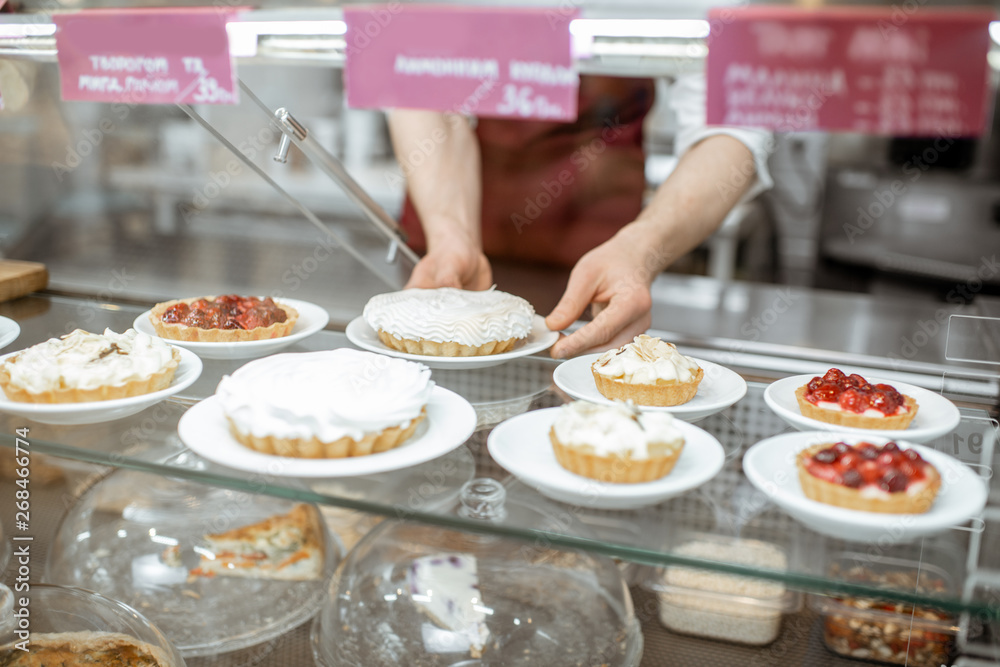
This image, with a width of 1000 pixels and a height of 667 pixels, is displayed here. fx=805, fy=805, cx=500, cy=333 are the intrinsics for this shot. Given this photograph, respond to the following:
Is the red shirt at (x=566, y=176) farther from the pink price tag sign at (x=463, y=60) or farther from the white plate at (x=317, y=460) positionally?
the white plate at (x=317, y=460)

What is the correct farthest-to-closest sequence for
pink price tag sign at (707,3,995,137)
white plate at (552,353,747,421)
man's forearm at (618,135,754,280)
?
man's forearm at (618,135,754,280), white plate at (552,353,747,421), pink price tag sign at (707,3,995,137)

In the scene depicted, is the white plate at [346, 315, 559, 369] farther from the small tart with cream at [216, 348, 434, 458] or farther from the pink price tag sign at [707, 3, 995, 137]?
the pink price tag sign at [707, 3, 995, 137]

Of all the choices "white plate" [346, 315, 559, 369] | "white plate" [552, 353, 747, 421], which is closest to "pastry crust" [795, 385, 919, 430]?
"white plate" [552, 353, 747, 421]

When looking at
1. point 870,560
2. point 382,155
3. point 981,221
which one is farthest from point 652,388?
point 382,155

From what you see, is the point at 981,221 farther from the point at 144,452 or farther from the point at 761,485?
the point at 144,452

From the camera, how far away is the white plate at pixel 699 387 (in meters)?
1.25

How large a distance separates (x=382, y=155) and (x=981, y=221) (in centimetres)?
337

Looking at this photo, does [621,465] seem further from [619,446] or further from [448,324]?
[448,324]

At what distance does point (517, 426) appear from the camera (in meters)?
1.16

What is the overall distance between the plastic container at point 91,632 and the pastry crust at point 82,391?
20.1 inches

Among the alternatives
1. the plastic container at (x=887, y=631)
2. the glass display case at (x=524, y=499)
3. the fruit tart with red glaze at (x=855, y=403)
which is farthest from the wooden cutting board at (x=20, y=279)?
the plastic container at (x=887, y=631)

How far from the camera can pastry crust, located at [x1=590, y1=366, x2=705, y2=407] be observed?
4.17 ft

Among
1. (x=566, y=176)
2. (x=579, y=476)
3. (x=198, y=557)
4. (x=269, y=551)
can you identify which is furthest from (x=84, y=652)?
(x=566, y=176)

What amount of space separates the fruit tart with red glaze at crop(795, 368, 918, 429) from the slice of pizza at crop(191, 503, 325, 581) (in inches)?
39.3
